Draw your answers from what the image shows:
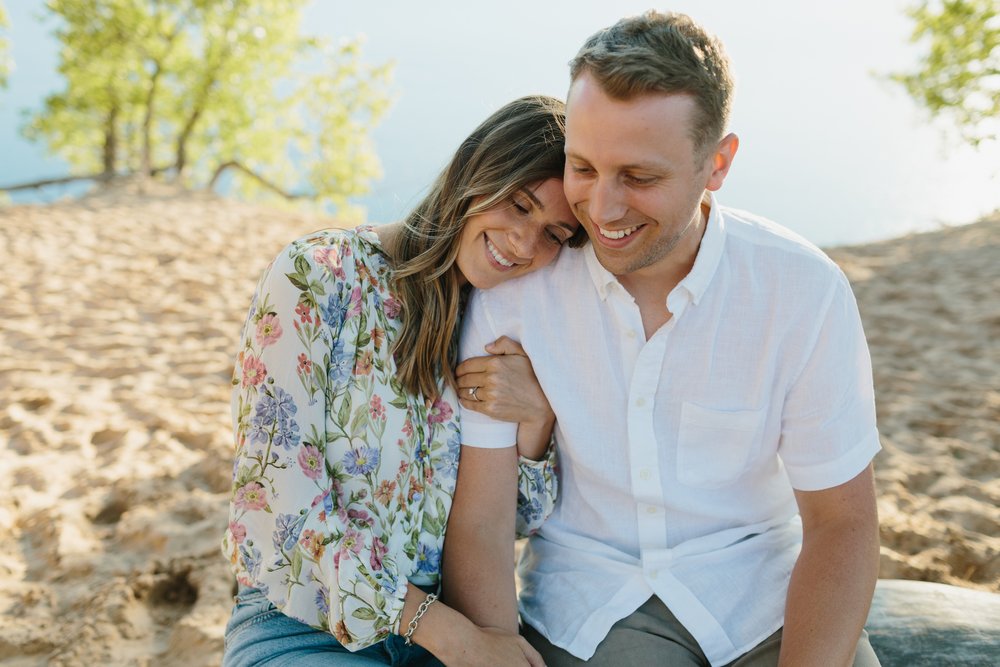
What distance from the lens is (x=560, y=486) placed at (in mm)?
2270

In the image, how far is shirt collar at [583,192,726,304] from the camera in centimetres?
202

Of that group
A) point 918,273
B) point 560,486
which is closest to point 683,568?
point 560,486

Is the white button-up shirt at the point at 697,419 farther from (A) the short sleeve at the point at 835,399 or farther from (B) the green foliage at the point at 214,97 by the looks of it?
(B) the green foliage at the point at 214,97

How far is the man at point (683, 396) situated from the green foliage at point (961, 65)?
12.6 m

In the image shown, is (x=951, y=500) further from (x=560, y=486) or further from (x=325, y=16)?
(x=325, y=16)

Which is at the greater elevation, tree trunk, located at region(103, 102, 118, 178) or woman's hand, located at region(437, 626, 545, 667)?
woman's hand, located at region(437, 626, 545, 667)

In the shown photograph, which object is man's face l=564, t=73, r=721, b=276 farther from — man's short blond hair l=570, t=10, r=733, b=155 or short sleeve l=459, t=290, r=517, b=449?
short sleeve l=459, t=290, r=517, b=449

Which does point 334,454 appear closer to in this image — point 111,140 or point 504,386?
point 504,386

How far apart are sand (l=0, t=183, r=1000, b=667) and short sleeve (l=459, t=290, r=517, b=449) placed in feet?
4.12

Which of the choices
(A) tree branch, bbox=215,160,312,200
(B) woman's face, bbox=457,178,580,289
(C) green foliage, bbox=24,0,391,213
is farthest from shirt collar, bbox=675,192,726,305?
(A) tree branch, bbox=215,160,312,200

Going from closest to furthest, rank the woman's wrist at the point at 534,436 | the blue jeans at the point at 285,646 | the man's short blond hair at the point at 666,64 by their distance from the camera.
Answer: the man's short blond hair at the point at 666,64, the blue jeans at the point at 285,646, the woman's wrist at the point at 534,436

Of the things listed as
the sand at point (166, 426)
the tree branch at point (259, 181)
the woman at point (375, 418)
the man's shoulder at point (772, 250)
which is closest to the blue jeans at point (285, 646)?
the woman at point (375, 418)

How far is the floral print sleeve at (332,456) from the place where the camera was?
1929 millimetres

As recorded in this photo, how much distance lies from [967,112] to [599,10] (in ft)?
280
